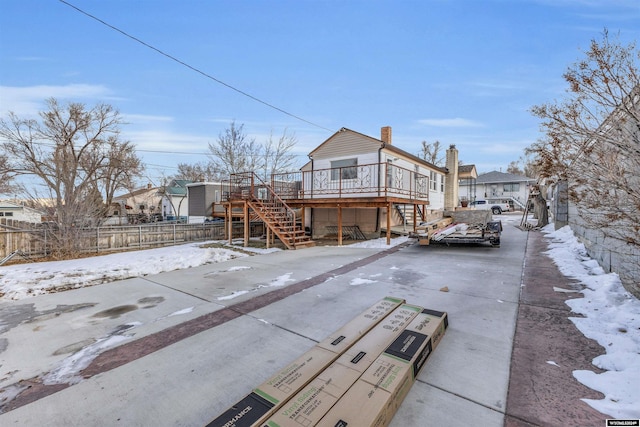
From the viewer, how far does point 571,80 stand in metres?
3.20

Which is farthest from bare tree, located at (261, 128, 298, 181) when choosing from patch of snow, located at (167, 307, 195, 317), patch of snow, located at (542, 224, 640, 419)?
patch of snow, located at (542, 224, 640, 419)

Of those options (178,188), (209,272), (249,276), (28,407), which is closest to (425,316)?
(28,407)

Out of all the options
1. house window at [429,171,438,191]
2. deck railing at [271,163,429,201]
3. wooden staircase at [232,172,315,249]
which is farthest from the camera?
house window at [429,171,438,191]

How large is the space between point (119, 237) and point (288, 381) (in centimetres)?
1200

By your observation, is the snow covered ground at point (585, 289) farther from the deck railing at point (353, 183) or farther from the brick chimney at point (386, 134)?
the brick chimney at point (386, 134)

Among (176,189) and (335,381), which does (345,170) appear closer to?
(335,381)

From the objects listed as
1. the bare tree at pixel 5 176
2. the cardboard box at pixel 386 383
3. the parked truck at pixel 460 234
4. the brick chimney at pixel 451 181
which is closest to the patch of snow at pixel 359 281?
the cardboard box at pixel 386 383

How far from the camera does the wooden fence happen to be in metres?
8.94

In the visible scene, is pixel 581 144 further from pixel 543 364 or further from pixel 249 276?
pixel 249 276

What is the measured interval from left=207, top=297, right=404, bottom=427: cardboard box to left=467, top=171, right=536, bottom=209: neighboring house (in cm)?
3934

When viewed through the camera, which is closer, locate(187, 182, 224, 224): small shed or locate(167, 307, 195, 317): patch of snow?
locate(167, 307, 195, 317): patch of snow

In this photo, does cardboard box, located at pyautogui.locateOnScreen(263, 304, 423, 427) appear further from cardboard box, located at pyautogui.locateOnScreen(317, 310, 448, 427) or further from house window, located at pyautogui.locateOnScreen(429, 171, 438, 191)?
house window, located at pyautogui.locateOnScreen(429, 171, 438, 191)

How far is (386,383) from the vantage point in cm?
211

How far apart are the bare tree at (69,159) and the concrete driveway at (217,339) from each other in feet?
19.7
